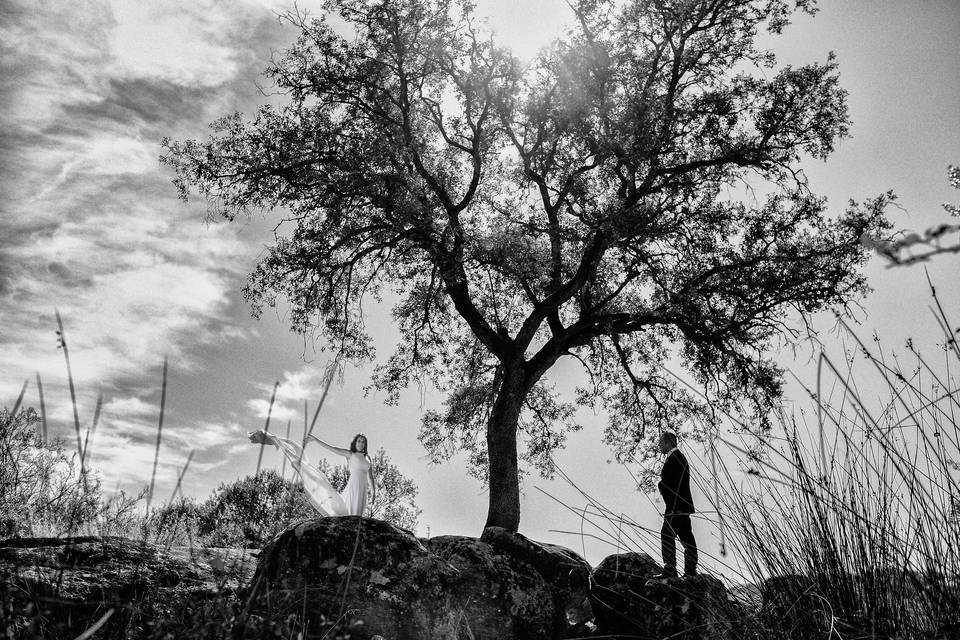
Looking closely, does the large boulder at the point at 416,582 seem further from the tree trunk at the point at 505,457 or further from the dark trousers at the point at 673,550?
the tree trunk at the point at 505,457

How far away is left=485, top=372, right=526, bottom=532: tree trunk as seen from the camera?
44.9ft

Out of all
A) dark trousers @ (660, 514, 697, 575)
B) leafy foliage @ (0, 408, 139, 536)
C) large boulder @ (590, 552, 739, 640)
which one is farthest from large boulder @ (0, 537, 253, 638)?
large boulder @ (590, 552, 739, 640)

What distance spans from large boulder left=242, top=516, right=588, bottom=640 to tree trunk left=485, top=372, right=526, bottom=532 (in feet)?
16.9

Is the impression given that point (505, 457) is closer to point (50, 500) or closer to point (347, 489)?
point (347, 489)

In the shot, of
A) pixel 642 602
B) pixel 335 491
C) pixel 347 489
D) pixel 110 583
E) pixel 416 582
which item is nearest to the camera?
pixel 110 583

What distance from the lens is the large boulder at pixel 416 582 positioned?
6996 mm

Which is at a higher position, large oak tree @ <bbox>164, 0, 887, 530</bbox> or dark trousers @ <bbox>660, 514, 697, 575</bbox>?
large oak tree @ <bbox>164, 0, 887, 530</bbox>

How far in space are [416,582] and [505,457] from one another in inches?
277

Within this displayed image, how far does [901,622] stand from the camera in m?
2.91

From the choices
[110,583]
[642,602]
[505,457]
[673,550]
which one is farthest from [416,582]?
[505,457]

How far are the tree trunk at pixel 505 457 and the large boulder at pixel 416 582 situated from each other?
516 cm

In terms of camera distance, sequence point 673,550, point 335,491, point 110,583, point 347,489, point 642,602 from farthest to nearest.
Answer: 1. point 347,489
2. point 335,491
3. point 642,602
4. point 110,583
5. point 673,550

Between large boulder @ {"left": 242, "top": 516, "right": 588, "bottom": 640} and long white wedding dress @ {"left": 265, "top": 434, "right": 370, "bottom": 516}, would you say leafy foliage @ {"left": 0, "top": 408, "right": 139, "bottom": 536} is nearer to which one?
large boulder @ {"left": 242, "top": 516, "right": 588, "bottom": 640}

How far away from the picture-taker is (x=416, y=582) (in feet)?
24.0
